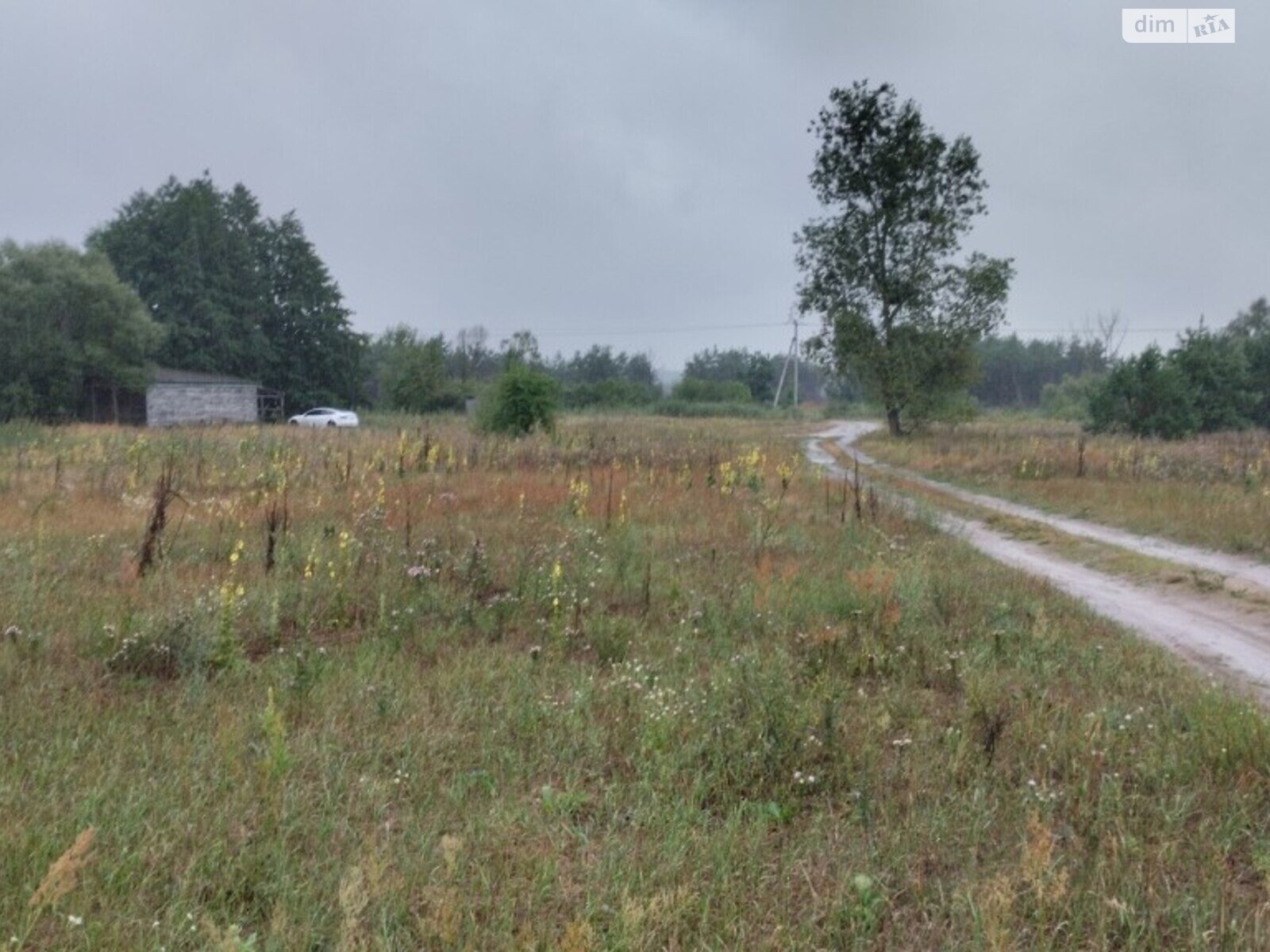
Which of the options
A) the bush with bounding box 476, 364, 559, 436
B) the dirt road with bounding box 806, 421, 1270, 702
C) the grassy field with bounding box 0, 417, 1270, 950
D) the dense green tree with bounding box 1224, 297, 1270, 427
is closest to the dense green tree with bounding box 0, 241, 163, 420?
the bush with bounding box 476, 364, 559, 436

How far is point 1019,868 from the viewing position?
3.23 meters

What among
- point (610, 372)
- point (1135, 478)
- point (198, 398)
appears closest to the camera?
point (1135, 478)

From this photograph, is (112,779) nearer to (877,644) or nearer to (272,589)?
(272,589)

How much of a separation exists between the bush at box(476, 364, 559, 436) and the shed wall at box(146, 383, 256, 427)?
24.9 metres

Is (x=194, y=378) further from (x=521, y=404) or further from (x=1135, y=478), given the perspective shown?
(x=1135, y=478)

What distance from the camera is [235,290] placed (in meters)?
61.2

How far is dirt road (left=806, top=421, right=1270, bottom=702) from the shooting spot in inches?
252

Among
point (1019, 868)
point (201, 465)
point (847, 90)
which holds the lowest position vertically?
point (1019, 868)

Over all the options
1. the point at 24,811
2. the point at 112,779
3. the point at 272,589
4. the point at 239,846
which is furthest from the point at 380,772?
the point at 272,589

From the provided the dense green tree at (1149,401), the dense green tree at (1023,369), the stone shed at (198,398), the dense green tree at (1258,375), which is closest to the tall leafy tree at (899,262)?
the dense green tree at (1149,401)

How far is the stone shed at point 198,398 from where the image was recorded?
157ft

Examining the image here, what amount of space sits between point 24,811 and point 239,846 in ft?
2.86

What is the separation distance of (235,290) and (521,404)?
4288 cm

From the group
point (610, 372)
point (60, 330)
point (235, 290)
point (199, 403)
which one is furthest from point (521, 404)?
point (610, 372)
